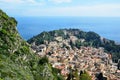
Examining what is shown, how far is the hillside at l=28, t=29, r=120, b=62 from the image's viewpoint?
117 meters

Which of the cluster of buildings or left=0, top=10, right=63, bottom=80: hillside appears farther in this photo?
the cluster of buildings

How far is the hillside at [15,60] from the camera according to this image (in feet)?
89.3

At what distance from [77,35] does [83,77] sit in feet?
323

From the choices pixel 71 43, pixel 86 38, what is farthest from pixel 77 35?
pixel 71 43

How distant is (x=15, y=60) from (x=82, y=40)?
10660 cm

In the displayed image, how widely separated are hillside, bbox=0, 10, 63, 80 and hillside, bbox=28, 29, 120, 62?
71122mm

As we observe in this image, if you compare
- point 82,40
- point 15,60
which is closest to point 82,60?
point 82,40

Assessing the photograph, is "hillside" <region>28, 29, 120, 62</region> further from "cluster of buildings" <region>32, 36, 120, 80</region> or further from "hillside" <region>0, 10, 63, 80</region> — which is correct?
"hillside" <region>0, 10, 63, 80</region>

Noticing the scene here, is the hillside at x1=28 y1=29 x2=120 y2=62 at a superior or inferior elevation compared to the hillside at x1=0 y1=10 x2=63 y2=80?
inferior

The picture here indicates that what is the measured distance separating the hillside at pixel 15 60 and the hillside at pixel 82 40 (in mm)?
71122

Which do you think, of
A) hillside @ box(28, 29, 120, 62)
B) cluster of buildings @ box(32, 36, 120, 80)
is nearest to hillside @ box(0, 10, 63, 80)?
cluster of buildings @ box(32, 36, 120, 80)

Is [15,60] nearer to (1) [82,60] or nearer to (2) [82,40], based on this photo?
(1) [82,60]

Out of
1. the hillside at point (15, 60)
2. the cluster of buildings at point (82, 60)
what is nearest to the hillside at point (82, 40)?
the cluster of buildings at point (82, 60)

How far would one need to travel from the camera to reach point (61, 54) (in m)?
94.2
